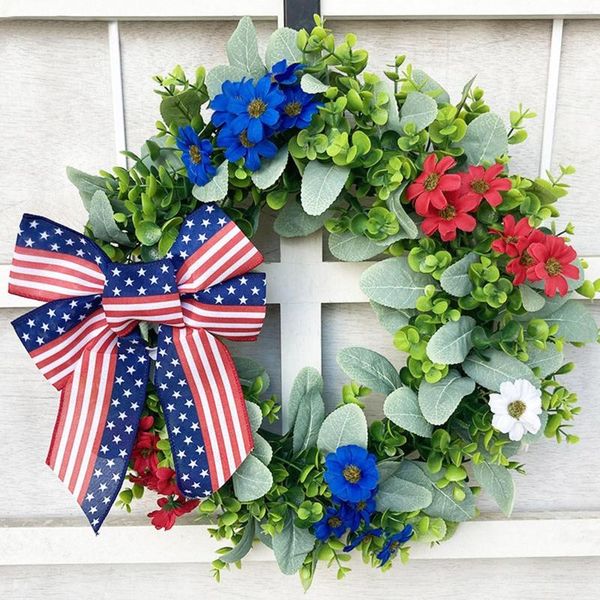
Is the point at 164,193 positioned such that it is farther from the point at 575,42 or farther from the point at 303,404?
the point at 575,42

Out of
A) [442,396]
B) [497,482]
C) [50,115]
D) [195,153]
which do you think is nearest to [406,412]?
[442,396]

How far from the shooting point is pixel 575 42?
707mm

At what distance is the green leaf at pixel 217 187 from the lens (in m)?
0.61

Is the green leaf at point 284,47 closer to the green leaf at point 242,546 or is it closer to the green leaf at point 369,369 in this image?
the green leaf at point 369,369

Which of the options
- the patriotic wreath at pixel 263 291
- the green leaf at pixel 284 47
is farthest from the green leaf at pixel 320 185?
the green leaf at pixel 284 47

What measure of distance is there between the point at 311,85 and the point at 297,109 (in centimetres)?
3

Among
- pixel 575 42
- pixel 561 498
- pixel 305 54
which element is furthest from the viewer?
pixel 561 498

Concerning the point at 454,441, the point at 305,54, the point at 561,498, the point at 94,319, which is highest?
the point at 305,54

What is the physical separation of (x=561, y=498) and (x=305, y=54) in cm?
67

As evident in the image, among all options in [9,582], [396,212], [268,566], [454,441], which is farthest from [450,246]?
[9,582]

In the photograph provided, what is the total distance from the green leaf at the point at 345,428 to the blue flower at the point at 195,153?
30 centimetres

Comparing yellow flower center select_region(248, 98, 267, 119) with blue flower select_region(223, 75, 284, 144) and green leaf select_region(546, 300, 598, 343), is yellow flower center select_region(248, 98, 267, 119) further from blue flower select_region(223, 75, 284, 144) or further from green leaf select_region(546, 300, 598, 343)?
green leaf select_region(546, 300, 598, 343)

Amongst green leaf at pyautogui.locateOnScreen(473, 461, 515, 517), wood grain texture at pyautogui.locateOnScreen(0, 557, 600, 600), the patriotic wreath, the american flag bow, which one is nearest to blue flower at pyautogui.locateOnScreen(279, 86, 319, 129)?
the patriotic wreath

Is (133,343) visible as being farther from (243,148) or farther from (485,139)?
(485,139)
